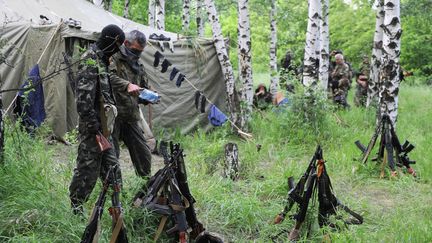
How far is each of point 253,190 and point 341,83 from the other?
7.85m

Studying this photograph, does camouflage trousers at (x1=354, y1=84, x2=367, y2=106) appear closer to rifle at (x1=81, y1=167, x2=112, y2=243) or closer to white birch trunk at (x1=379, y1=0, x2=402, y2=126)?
white birch trunk at (x1=379, y1=0, x2=402, y2=126)

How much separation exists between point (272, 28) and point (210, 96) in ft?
19.5

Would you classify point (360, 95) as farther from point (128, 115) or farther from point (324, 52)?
point (128, 115)

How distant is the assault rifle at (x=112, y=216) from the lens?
129 inches

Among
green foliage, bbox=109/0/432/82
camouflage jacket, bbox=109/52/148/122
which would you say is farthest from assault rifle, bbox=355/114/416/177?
green foliage, bbox=109/0/432/82

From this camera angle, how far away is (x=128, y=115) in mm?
5094

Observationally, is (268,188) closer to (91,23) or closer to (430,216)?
(430,216)

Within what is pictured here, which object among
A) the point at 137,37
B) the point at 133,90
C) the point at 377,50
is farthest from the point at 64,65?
the point at 377,50

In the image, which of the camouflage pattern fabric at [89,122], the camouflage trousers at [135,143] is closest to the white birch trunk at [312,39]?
the camouflage trousers at [135,143]

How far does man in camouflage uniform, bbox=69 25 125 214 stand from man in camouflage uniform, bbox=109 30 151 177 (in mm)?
579

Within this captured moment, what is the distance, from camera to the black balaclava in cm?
445

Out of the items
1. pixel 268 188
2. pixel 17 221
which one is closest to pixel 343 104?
pixel 268 188

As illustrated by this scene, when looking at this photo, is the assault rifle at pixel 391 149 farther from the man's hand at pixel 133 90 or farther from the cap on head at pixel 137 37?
the man's hand at pixel 133 90

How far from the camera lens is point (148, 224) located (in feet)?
13.7
